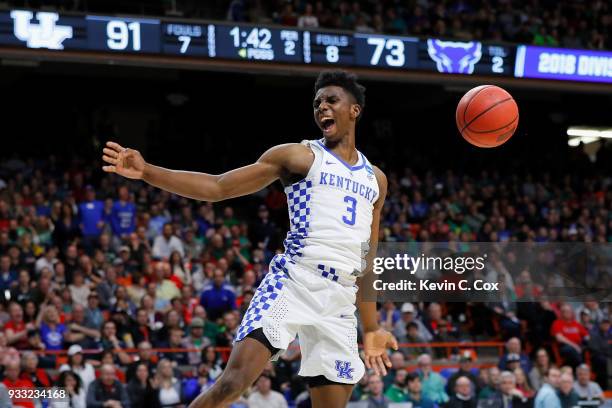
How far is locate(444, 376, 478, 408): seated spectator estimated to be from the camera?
1077cm

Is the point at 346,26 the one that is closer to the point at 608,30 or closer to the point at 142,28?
the point at 142,28

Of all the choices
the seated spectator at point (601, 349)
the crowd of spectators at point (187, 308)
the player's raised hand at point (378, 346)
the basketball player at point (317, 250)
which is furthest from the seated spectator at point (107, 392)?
the seated spectator at point (601, 349)

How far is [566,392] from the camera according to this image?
35.9ft

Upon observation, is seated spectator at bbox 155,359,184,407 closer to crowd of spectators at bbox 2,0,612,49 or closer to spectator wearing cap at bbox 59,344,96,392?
spectator wearing cap at bbox 59,344,96,392

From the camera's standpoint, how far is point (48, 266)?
11820 millimetres

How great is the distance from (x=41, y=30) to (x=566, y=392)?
8431 millimetres

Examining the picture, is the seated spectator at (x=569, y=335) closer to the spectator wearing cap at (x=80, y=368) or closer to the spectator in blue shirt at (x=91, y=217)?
the spectator wearing cap at (x=80, y=368)

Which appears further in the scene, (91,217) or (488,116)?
(91,217)

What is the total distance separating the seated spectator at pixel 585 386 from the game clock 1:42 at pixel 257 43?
6.19 m

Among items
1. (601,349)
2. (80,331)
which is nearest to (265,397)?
(80,331)

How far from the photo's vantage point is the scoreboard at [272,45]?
12945 millimetres

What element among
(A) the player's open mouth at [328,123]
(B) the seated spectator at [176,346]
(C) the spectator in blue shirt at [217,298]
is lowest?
(B) the seated spectator at [176,346]

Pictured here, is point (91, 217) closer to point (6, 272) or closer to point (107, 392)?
point (6, 272)

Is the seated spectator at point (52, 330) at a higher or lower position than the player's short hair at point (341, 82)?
lower
